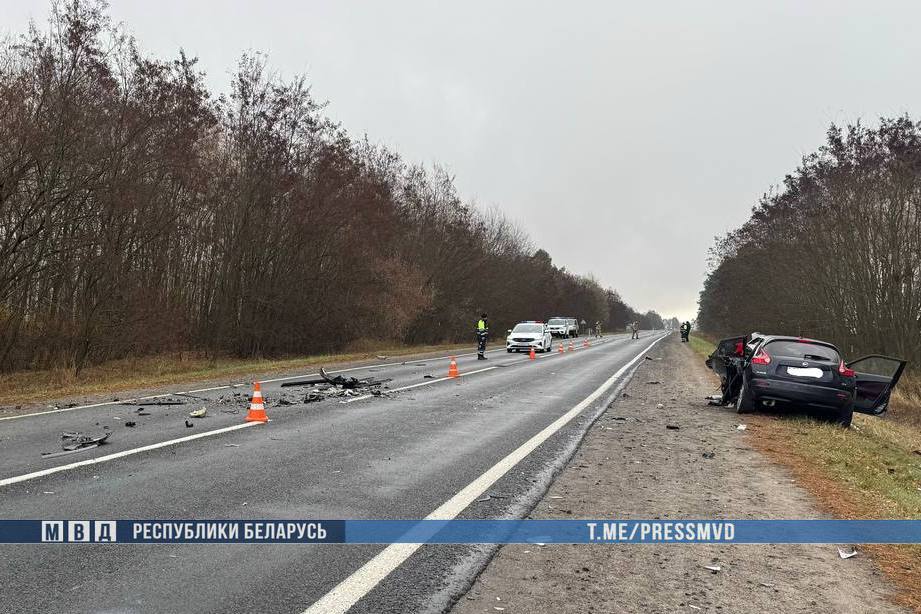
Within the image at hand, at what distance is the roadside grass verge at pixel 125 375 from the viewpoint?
13438mm

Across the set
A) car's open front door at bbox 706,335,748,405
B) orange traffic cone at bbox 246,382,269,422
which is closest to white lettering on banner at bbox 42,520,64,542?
orange traffic cone at bbox 246,382,269,422

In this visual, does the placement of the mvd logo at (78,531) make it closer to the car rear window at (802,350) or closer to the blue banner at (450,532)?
the blue banner at (450,532)

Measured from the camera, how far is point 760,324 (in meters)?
33.9

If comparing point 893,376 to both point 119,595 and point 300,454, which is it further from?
point 119,595

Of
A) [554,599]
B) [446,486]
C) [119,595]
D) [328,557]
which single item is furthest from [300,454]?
[554,599]

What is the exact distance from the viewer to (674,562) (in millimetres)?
4051

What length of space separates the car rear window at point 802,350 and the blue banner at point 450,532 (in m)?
6.10

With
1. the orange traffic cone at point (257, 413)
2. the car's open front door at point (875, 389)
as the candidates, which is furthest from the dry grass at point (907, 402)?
the orange traffic cone at point (257, 413)

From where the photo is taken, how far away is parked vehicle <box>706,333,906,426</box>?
408 inches

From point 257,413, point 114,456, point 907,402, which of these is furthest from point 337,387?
point 907,402

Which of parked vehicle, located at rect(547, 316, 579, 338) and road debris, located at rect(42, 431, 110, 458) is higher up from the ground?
parked vehicle, located at rect(547, 316, 579, 338)

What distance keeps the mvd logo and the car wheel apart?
1092 cm

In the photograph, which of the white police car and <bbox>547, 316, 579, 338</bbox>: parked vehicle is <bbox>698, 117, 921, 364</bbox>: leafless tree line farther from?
<bbox>547, 316, 579, 338</bbox>: parked vehicle

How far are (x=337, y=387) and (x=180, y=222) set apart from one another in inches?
575
